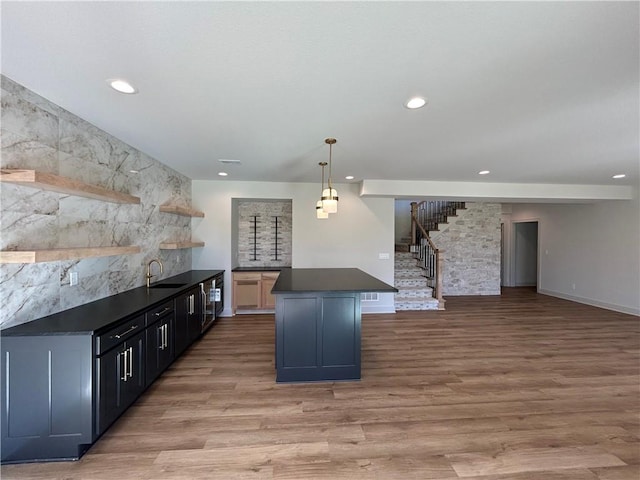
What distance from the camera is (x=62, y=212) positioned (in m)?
2.40

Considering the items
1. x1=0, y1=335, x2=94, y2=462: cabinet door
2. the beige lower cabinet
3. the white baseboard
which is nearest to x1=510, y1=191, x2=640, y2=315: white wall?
the white baseboard

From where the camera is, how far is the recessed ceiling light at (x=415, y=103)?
2160mm

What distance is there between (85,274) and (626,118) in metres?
5.35

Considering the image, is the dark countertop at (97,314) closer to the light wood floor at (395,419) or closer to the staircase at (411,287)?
the light wood floor at (395,419)

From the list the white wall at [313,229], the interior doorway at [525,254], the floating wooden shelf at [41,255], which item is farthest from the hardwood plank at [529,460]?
the interior doorway at [525,254]

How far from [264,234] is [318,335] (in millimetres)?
3686

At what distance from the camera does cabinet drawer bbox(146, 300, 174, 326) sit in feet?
8.79

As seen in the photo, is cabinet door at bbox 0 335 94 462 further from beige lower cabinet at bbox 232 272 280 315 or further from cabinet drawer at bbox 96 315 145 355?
beige lower cabinet at bbox 232 272 280 315

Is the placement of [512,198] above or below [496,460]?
above

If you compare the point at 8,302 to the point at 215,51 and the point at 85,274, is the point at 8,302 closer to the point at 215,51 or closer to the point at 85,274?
the point at 85,274

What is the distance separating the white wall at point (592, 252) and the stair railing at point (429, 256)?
3335mm

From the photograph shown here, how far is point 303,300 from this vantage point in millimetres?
2926

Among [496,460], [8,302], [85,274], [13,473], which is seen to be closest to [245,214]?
[85,274]

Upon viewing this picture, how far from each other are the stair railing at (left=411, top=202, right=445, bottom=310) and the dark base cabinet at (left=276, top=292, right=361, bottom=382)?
3.87 metres
